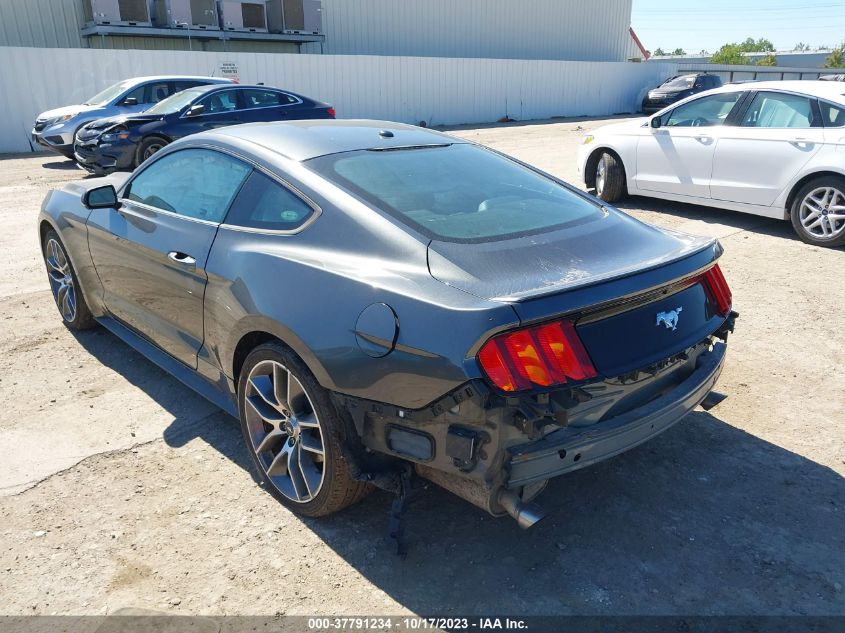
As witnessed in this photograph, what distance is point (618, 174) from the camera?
885 centimetres

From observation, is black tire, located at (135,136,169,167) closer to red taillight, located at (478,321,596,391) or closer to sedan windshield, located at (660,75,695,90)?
red taillight, located at (478,321,596,391)

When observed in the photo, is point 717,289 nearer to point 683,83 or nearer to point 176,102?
point 176,102

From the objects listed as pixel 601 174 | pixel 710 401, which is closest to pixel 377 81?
pixel 601 174

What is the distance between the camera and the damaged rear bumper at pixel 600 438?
7.54ft

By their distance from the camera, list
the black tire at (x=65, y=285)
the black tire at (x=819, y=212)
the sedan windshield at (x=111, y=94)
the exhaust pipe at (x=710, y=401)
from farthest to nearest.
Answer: the sedan windshield at (x=111, y=94) < the black tire at (x=819, y=212) < the black tire at (x=65, y=285) < the exhaust pipe at (x=710, y=401)

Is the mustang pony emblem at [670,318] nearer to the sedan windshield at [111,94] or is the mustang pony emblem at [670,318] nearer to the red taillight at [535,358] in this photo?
the red taillight at [535,358]

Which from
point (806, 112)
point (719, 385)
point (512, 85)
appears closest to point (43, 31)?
point (512, 85)

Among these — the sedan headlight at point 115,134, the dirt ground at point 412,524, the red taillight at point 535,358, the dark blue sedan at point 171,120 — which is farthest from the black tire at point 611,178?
the sedan headlight at point 115,134

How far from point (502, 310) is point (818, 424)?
8.05ft

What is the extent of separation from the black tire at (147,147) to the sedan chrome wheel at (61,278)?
701 cm

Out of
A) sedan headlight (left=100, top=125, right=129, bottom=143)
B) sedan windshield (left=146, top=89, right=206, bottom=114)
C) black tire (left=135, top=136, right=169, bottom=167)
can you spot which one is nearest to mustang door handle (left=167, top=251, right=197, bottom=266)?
black tire (left=135, top=136, right=169, bottom=167)

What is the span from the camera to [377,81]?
23.5 metres

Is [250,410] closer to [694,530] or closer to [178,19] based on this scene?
[694,530]

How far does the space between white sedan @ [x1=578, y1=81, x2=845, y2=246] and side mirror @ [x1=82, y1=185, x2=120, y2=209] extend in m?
6.44
